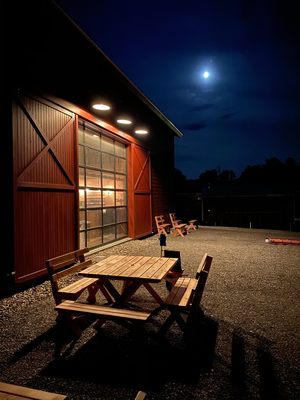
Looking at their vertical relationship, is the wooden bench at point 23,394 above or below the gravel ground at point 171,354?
above

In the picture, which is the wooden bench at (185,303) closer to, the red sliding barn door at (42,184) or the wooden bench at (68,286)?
the wooden bench at (68,286)

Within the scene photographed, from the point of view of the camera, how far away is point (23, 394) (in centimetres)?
169

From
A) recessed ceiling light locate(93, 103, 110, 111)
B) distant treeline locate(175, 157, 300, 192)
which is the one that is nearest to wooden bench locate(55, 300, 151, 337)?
recessed ceiling light locate(93, 103, 110, 111)

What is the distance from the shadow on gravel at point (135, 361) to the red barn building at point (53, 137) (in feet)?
9.05

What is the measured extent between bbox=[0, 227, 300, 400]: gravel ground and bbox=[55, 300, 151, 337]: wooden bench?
20 centimetres

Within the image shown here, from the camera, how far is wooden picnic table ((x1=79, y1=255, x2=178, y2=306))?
341 centimetres

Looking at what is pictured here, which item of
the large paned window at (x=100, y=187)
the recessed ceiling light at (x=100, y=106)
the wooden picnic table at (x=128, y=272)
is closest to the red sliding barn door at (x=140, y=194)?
the large paned window at (x=100, y=187)

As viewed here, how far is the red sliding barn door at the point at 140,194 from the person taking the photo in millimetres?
11422

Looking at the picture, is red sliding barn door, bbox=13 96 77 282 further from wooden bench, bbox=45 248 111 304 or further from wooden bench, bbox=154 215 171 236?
wooden bench, bbox=154 215 171 236

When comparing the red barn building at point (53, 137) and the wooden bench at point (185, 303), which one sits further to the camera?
the red barn building at point (53, 137)

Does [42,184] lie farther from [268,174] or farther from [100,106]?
[268,174]

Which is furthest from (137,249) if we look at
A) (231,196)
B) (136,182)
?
(231,196)

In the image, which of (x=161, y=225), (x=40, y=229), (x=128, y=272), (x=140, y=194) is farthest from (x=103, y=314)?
(x=161, y=225)

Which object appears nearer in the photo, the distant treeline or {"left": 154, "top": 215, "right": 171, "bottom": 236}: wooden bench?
{"left": 154, "top": 215, "right": 171, "bottom": 236}: wooden bench
